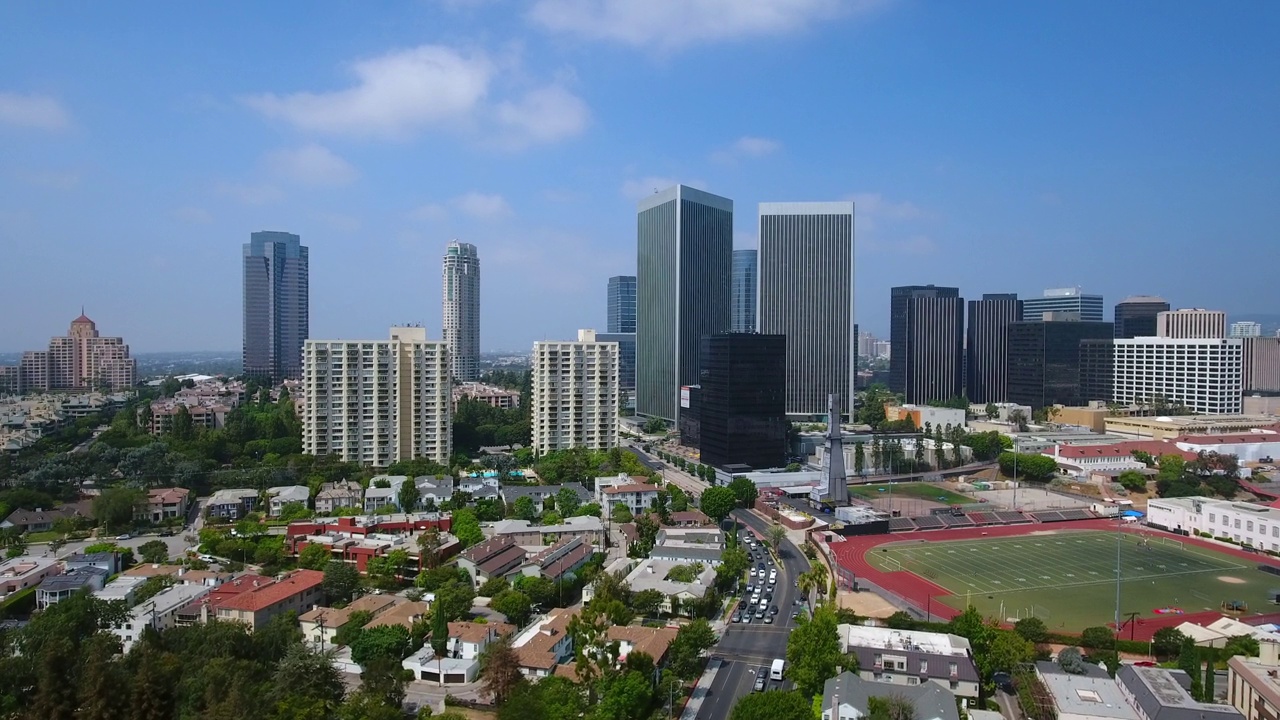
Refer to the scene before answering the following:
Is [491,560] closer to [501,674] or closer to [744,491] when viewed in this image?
[501,674]

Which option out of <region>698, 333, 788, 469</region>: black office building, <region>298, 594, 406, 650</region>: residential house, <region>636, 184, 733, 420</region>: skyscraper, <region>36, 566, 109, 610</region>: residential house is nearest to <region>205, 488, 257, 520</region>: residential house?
<region>36, 566, 109, 610</region>: residential house

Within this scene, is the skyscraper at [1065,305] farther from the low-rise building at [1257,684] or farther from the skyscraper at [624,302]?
the low-rise building at [1257,684]

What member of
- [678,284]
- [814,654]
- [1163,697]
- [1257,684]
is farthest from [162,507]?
[678,284]

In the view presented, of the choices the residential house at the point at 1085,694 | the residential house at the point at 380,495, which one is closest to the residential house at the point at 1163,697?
the residential house at the point at 1085,694

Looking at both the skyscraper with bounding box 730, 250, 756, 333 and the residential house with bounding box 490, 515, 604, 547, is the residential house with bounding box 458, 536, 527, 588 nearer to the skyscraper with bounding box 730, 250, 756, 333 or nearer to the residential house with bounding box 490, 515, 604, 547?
Answer: the residential house with bounding box 490, 515, 604, 547

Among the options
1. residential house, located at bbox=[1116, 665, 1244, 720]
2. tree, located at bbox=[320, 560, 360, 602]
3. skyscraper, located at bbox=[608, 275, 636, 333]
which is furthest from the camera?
skyscraper, located at bbox=[608, 275, 636, 333]
